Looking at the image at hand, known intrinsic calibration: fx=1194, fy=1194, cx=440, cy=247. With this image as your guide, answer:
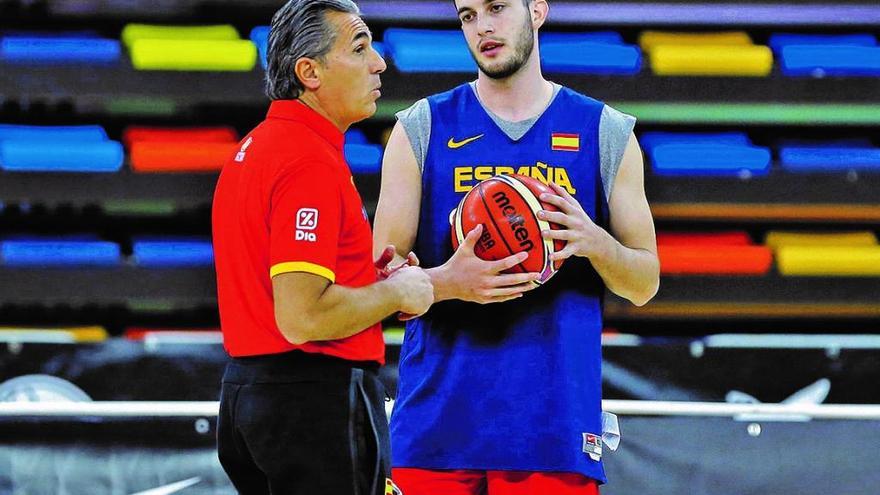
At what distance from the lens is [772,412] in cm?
396

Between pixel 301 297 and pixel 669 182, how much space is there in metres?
3.12

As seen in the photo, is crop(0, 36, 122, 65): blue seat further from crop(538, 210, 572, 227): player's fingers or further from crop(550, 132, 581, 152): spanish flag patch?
crop(538, 210, 572, 227): player's fingers

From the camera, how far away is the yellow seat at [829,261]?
16.7 feet

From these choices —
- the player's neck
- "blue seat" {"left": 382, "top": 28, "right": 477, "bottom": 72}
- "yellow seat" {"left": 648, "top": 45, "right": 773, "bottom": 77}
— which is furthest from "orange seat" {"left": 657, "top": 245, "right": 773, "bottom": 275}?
the player's neck

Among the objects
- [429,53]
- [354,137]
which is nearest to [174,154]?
[354,137]

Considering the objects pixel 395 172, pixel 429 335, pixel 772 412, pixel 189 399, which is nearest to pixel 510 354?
pixel 429 335

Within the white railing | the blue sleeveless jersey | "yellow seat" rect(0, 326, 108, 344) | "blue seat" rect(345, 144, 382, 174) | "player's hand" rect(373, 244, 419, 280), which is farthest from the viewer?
"blue seat" rect(345, 144, 382, 174)

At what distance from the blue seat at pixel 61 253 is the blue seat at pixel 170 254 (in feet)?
0.33

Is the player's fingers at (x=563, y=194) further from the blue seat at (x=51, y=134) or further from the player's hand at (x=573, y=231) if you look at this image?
the blue seat at (x=51, y=134)

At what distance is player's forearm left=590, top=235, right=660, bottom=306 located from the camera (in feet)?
9.14

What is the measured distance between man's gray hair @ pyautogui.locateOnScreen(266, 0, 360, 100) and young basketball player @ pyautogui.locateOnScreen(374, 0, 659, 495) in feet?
1.88

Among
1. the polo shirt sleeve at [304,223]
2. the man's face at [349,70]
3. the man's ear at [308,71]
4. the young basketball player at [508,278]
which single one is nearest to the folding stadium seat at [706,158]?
the young basketball player at [508,278]

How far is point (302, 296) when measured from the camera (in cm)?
219

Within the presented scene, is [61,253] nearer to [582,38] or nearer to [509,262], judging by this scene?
[582,38]
